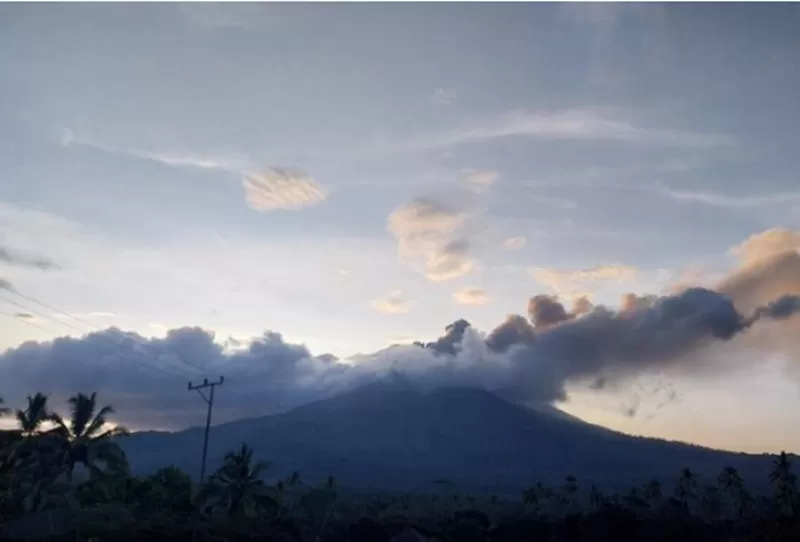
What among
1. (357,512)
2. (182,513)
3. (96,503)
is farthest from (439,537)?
(357,512)

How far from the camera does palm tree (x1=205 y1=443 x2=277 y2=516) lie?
184 ft

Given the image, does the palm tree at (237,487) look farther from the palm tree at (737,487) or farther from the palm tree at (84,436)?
the palm tree at (737,487)

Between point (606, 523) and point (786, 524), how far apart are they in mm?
14056

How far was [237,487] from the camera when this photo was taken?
186 feet

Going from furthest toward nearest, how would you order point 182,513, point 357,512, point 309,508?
1. point 357,512
2. point 309,508
3. point 182,513

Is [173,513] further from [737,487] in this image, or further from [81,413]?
[737,487]

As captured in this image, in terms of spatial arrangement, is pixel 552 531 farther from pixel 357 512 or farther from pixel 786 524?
pixel 357 512

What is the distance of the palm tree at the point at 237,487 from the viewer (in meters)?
56.1

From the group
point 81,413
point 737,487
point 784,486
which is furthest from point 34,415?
point 737,487

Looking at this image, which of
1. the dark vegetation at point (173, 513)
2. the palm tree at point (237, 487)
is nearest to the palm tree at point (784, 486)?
the dark vegetation at point (173, 513)

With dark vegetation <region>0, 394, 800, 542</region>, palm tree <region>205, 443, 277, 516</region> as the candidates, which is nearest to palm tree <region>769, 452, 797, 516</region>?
dark vegetation <region>0, 394, 800, 542</region>

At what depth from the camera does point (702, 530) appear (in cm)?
5750

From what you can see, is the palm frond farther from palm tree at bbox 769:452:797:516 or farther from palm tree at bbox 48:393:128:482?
palm tree at bbox 769:452:797:516

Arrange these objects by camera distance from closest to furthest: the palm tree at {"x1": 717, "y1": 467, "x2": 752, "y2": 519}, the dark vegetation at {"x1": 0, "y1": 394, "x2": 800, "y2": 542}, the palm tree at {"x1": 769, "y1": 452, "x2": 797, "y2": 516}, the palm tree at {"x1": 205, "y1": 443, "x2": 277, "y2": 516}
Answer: the dark vegetation at {"x1": 0, "y1": 394, "x2": 800, "y2": 542}, the palm tree at {"x1": 205, "y1": 443, "x2": 277, "y2": 516}, the palm tree at {"x1": 769, "y1": 452, "x2": 797, "y2": 516}, the palm tree at {"x1": 717, "y1": 467, "x2": 752, "y2": 519}
